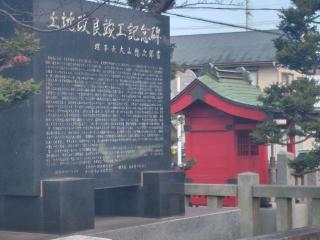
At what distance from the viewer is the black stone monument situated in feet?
33.0

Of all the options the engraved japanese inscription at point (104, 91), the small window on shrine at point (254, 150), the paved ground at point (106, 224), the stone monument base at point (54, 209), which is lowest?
the paved ground at point (106, 224)

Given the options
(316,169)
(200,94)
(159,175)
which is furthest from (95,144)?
(200,94)

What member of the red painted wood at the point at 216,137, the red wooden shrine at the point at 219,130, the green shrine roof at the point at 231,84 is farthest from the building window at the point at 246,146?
the green shrine roof at the point at 231,84

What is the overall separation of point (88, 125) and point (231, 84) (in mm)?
9580

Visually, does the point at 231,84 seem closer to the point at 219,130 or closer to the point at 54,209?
the point at 219,130

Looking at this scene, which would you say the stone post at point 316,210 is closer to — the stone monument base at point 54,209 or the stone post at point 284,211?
the stone post at point 284,211

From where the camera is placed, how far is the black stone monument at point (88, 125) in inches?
396

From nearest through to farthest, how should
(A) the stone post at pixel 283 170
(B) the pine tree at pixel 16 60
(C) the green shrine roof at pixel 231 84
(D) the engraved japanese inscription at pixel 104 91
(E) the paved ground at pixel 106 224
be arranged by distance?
(B) the pine tree at pixel 16 60 < (E) the paved ground at pixel 106 224 < (D) the engraved japanese inscription at pixel 104 91 < (A) the stone post at pixel 283 170 < (C) the green shrine roof at pixel 231 84

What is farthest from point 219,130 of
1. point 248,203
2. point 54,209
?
point 54,209

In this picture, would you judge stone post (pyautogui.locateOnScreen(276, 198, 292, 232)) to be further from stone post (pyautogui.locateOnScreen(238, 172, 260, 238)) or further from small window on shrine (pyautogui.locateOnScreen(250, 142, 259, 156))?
small window on shrine (pyautogui.locateOnScreen(250, 142, 259, 156))

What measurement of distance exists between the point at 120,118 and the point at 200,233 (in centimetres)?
218

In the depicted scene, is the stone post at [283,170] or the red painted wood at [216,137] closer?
the stone post at [283,170]

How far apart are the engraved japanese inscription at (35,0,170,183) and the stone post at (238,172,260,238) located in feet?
4.98

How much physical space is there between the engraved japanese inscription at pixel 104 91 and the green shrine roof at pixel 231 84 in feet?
20.4
